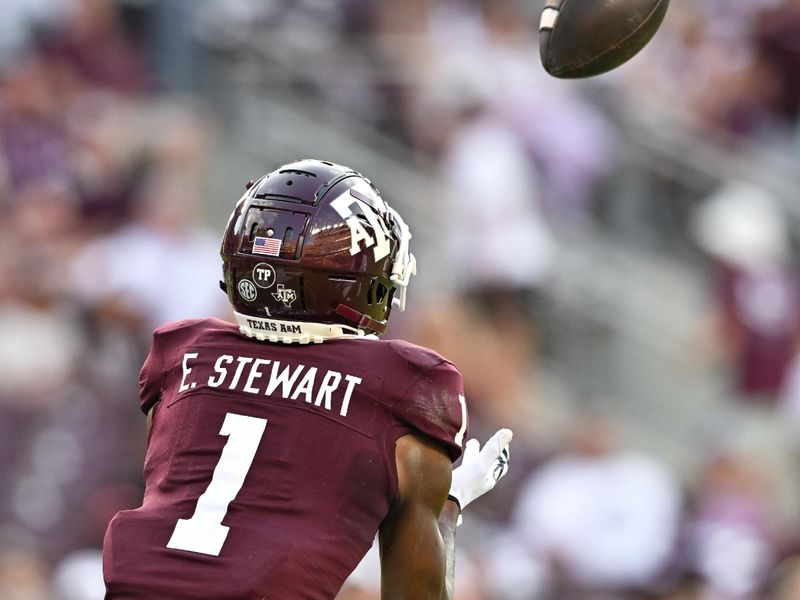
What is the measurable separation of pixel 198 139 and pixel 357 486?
6097mm

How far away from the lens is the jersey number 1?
330 centimetres

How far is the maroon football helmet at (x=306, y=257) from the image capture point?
11.7ft

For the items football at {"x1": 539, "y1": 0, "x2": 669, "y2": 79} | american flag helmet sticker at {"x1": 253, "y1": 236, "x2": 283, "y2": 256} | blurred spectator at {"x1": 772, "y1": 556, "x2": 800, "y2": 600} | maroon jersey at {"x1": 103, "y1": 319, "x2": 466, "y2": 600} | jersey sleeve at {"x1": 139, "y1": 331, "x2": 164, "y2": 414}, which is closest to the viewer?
maroon jersey at {"x1": 103, "y1": 319, "x2": 466, "y2": 600}

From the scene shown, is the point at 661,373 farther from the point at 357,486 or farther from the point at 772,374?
the point at 357,486

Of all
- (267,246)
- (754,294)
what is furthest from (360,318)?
(754,294)

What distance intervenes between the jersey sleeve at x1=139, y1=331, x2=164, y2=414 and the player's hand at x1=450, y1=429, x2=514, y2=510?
739 millimetres

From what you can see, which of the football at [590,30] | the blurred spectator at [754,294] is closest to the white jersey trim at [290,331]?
the football at [590,30]

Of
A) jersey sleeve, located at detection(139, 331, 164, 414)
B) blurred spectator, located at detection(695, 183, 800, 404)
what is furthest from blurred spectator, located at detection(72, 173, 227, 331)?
jersey sleeve, located at detection(139, 331, 164, 414)

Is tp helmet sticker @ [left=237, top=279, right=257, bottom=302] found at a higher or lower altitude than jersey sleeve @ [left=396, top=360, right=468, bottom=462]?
higher

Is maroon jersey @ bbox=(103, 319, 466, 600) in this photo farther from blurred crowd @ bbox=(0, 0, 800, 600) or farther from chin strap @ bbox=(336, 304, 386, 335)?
blurred crowd @ bbox=(0, 0, 800, 600)

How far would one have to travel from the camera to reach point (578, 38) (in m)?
4.09

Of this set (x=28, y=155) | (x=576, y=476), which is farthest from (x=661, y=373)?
(x=28, y=155)

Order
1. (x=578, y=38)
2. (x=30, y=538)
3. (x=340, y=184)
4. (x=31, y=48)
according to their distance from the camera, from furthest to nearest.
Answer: (x=31, y=48), (x=30, y=538), (x=578, y=38), (x=340, y=184)

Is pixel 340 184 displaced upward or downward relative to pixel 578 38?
downward
